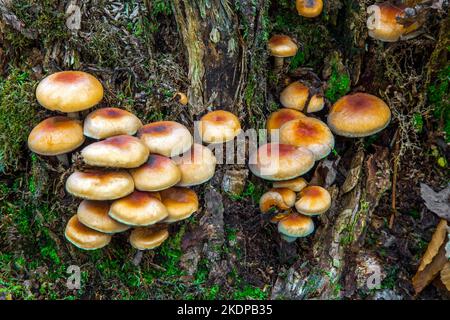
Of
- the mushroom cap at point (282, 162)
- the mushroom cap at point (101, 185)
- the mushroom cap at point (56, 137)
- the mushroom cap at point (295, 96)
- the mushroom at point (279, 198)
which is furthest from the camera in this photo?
the mushroom cap at point (295, 96)

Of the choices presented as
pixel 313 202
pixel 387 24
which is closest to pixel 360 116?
pixel 387 24

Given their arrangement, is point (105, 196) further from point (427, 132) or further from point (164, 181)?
point (427, 132)

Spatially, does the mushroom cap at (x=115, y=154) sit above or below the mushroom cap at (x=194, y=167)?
above

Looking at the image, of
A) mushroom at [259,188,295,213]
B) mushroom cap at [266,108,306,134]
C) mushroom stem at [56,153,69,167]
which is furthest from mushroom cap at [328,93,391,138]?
mushroom stem at [56,153,69,167]

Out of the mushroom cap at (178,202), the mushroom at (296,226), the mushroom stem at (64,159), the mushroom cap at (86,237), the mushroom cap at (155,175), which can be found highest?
the mushroom cap at (155,175)

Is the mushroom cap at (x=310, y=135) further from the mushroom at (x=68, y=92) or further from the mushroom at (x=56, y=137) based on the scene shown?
the mushroom at (x=56, y=137)

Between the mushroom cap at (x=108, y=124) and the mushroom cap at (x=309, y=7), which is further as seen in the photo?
the mushroom cap at (x=309, y=7)

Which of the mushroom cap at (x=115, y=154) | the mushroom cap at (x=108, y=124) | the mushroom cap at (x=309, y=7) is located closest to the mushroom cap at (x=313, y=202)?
the mushroom cap at (x=115, y=154)
